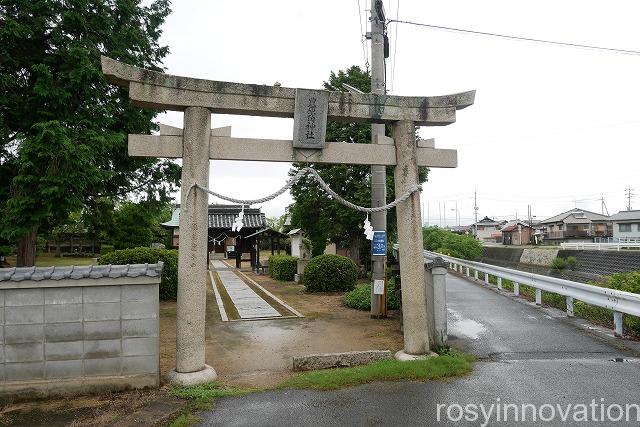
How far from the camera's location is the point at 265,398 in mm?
5090

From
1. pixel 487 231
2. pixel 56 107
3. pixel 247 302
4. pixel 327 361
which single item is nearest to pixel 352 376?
pixel 327 361

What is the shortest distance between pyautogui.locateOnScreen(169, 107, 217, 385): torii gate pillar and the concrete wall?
0.38m

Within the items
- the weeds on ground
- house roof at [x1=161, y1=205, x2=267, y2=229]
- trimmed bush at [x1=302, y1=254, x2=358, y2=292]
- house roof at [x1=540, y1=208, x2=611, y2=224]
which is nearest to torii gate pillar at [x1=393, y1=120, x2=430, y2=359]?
the weeds on ground

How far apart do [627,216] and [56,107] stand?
196 ft

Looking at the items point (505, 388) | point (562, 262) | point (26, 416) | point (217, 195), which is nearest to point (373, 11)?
point (217, 195)

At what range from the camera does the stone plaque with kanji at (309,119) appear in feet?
20.6

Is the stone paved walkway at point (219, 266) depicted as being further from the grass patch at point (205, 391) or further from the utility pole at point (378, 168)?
the grass patch at point (205, 391)

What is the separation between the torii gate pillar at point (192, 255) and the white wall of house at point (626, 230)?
5666 cm

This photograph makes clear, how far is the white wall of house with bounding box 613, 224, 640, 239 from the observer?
4822 centimetres

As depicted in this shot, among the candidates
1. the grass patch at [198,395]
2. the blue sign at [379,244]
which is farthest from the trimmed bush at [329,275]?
the grass patch at [198,395]

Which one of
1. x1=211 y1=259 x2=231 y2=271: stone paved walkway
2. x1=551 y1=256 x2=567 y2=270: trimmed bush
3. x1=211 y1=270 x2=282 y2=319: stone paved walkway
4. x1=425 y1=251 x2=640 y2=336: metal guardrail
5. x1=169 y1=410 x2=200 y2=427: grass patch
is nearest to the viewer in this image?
x1=169 y1=410 x2=200 y2=427: grass patch

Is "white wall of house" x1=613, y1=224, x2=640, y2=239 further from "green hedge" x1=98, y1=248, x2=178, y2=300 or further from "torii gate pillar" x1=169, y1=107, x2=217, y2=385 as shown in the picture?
"torii gate pillar" x1=169, y1=107, x2=217, y2=385

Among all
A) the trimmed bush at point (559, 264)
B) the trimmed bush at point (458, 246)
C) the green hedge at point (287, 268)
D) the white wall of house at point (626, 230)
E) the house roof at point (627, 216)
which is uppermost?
the house roof at point (627, 216)

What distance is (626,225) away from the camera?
49781 mm
